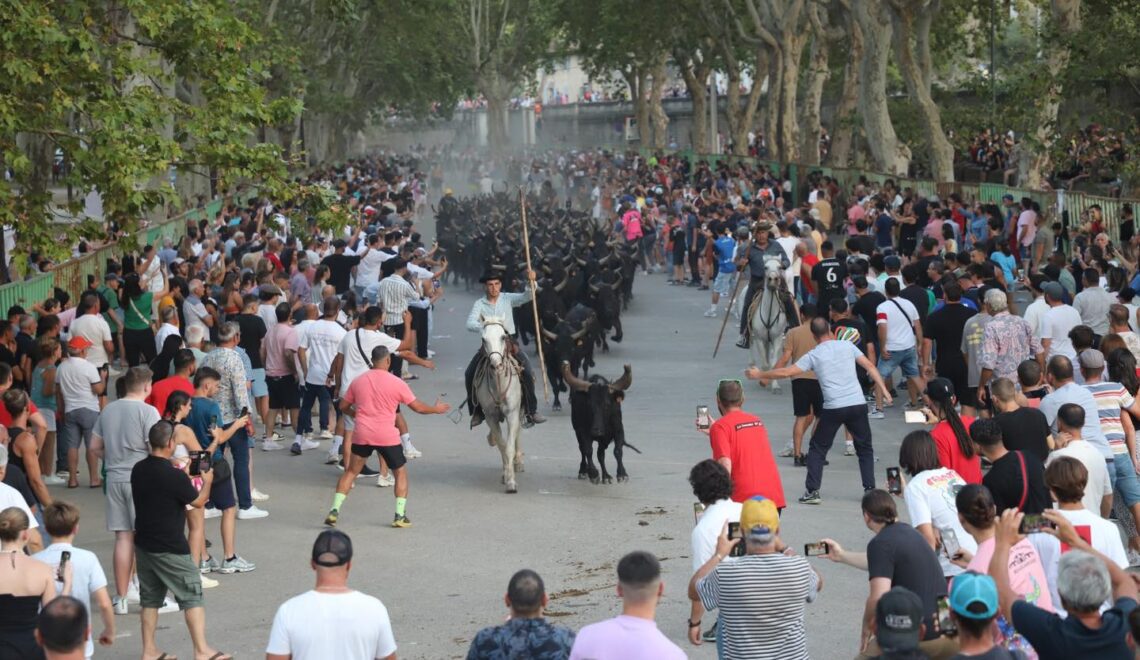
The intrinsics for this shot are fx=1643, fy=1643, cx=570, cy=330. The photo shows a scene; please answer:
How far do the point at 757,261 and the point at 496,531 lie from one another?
8457mm

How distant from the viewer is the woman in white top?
8422 millimetres

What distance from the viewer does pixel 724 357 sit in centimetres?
2302

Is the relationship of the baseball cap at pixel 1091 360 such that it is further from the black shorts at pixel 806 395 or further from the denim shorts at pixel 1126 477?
the black shorts at pixel 806 395

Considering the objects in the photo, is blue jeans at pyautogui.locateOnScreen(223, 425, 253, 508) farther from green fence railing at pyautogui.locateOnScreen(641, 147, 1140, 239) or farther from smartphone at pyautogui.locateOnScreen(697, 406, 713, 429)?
green fence railing at pyautogui.locateOnScreen(641, 147, 1140, 239)

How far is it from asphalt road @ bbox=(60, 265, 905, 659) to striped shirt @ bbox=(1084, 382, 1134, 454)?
1.97 meters

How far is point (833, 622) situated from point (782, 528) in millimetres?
2594

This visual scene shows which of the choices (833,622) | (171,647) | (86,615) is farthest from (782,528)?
(86,615)

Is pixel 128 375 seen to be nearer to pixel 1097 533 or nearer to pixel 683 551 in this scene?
pixel 683 551

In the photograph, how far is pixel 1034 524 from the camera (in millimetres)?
7379

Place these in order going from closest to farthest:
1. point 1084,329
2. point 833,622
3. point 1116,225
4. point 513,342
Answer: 1. point 833,622
2. point 1084,329
3. point 513,342
4. point 1116,225

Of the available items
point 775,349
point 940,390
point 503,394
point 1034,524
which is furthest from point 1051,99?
point 1034,524

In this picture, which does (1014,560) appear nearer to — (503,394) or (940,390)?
(940,390)

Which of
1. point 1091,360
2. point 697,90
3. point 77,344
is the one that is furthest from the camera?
point 697,90

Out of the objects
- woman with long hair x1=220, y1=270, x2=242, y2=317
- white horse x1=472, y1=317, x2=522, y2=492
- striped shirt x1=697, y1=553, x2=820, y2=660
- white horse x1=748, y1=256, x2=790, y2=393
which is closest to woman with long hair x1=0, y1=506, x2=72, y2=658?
striped shirt x1=697, y1=553, x2=820, y2=660
